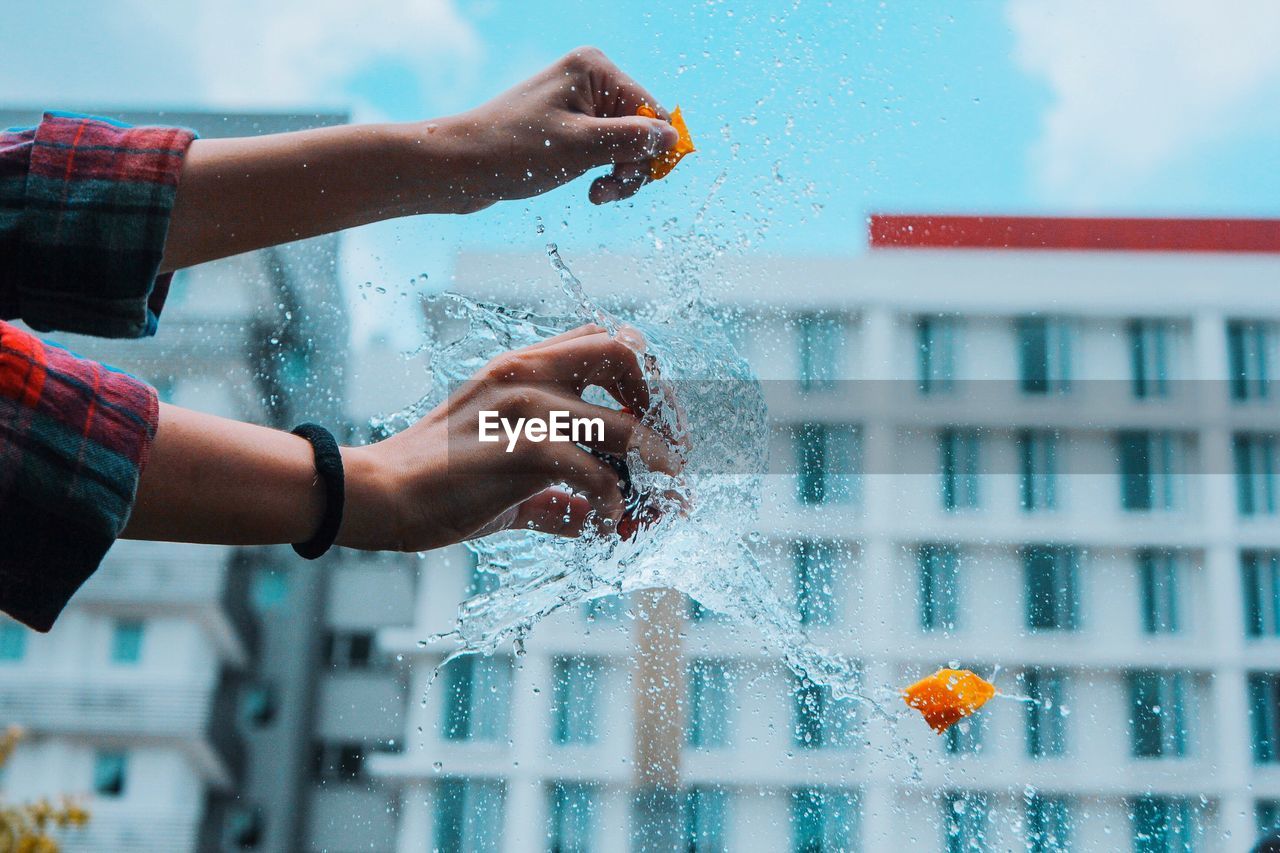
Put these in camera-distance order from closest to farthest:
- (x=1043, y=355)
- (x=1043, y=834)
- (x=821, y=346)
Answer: (x=1043, y=834)
(x=821, y=346)
(x=1043, y=355)

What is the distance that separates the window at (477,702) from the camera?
5.56 metres

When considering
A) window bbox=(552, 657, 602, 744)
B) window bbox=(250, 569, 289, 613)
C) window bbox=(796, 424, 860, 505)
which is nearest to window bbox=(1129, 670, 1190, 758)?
window bbox=(796, 424, 860, 505)

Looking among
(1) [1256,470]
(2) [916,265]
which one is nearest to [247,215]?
(2) [916,265]

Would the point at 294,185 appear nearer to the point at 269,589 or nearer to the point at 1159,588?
the point at 269,589

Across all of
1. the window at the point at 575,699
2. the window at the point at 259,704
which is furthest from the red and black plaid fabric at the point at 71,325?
the window at the point at 259,704

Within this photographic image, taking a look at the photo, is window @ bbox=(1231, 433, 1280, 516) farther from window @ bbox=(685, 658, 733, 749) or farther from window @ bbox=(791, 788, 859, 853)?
window @ bbox=(685, 658, 733, 749)

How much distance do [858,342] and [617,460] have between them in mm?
7199

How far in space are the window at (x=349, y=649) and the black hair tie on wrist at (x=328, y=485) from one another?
24.1 ft

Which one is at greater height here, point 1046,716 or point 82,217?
point 1046,716

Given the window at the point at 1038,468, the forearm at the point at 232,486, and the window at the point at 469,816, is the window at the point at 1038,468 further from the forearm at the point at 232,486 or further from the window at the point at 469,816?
the forearm at the point at 232,486

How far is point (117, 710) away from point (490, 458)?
742 centimetres

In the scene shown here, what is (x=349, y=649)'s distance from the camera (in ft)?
25.1

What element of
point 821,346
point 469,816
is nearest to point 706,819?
point 469,816

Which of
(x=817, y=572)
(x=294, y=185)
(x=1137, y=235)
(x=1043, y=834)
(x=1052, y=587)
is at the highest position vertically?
(x=1137, y=235)
